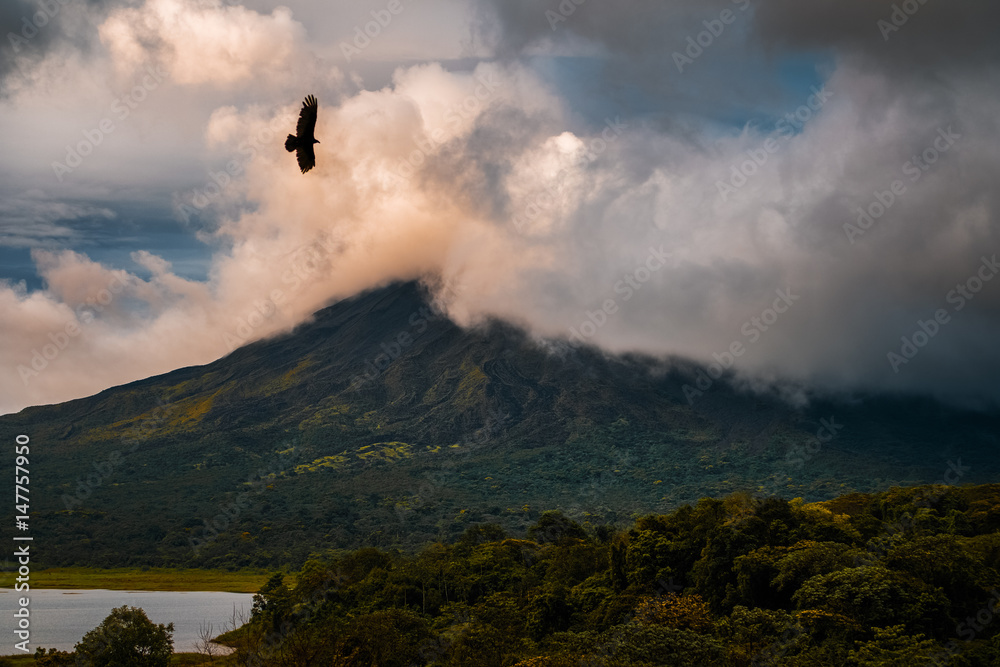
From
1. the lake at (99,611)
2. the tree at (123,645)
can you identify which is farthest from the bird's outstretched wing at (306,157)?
the lake at (99,611)

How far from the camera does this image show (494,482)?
19638 centimetres

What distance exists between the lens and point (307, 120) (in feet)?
47.7

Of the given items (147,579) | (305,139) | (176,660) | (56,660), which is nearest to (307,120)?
(305,139)

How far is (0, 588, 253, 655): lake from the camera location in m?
68.7

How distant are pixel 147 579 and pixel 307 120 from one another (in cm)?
13090

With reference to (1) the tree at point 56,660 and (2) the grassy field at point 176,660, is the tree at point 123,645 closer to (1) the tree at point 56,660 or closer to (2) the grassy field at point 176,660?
(1) the tree at point 56,660

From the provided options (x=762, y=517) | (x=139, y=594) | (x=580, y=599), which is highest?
(x=762, y=517)

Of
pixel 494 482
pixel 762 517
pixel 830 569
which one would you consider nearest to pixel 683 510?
pixel 762 517

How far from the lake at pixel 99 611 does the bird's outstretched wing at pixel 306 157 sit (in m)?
58.6

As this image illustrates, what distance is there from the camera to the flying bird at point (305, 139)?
1451cm

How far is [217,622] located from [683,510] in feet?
159

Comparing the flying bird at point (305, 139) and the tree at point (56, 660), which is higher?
the flying bird at point (305, 139)

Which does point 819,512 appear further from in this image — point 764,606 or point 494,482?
point 494,482

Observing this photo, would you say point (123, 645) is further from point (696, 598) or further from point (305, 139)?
point (305, 139)
